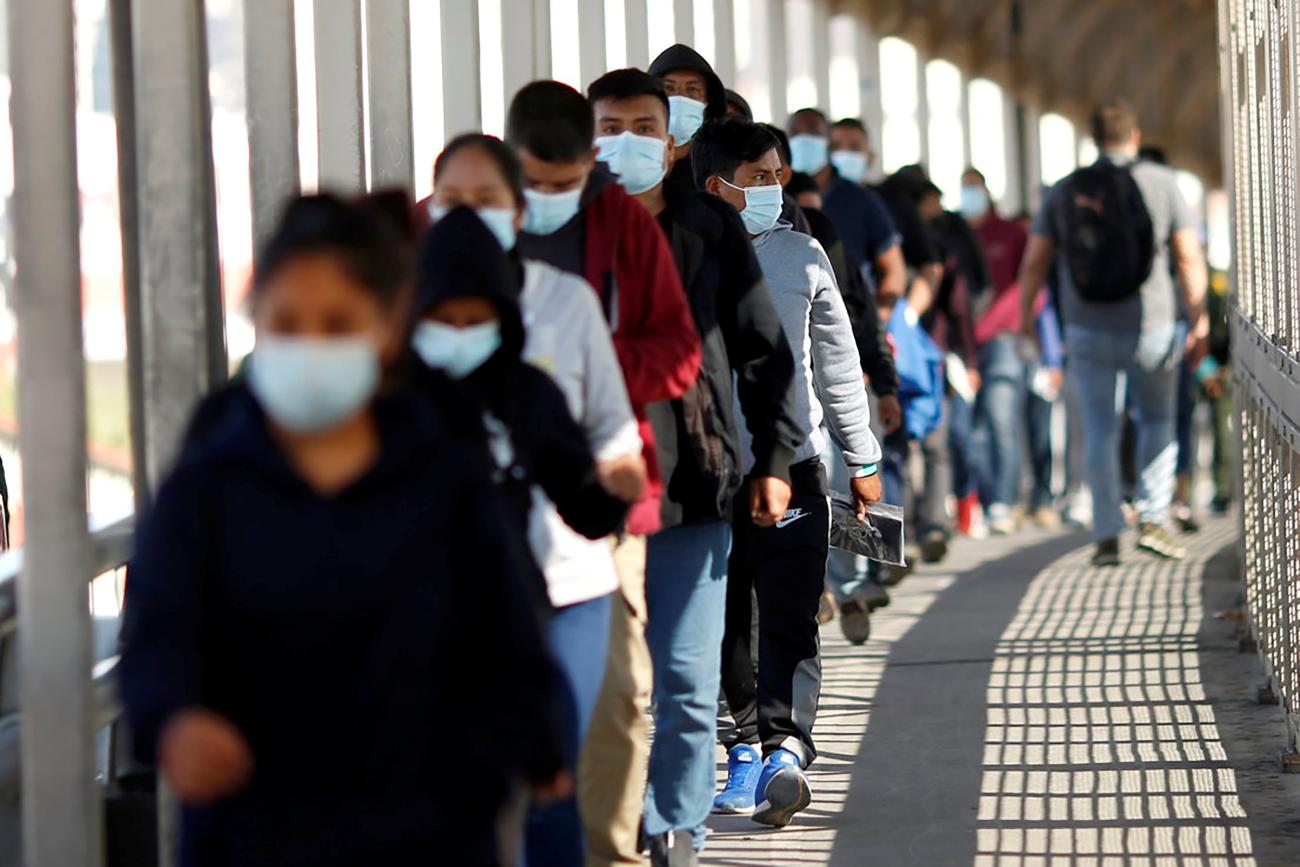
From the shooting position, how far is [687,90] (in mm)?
7266

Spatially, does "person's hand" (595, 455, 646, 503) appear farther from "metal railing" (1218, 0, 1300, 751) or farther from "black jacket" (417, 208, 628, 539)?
"metal railing" (1218, 0, 1300, 751)

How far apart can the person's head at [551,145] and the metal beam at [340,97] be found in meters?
1.90

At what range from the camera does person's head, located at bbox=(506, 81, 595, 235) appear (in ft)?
15.3

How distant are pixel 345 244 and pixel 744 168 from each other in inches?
138

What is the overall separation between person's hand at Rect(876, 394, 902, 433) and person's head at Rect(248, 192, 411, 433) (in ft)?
18.0

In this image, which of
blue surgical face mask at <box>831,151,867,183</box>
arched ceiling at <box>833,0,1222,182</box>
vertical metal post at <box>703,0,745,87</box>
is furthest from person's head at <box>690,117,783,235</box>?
arched ceiling at <box>833,0,1222,182</box>

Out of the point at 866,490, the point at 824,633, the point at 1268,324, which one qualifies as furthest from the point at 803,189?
the point at 866,490

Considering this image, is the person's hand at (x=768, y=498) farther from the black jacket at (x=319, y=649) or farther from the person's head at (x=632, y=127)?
the black jacket at (x=319, y=649)

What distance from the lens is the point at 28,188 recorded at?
414 cm

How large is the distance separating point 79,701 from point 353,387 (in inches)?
53.5

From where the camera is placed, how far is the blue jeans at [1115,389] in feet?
37.9

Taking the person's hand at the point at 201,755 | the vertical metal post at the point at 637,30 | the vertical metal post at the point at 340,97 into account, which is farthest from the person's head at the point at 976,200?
the person's hand at the point at 201,755

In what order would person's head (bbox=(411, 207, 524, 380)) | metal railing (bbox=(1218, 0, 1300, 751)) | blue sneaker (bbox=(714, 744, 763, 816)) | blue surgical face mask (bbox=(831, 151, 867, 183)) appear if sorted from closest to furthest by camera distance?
person's head (bbox=(411, 207, 524, 380)), blue sneaker (bbox=(714, 744, 763, 816)), metal railing (bbox=(1218, 0, 1300, 751)), blue surgical face mask (bbox=(831, 151, 867, 183))

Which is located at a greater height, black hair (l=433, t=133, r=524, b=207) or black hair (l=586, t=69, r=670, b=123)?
black hair (l=586, t=69, r=670, b=123)
